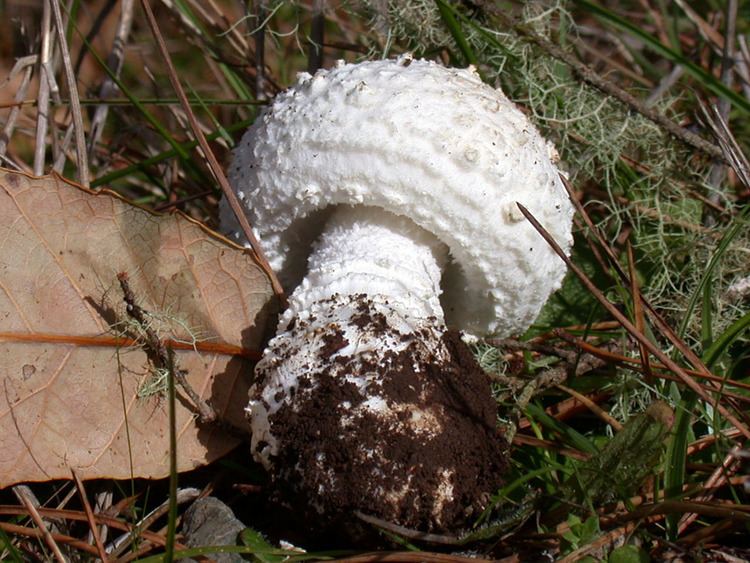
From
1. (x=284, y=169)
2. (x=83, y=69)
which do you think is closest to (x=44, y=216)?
(x=284, y=169)

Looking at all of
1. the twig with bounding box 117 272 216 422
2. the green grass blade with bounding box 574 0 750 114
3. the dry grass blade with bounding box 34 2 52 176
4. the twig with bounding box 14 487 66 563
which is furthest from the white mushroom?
the green grass blade with bounding box 574 0 750 114

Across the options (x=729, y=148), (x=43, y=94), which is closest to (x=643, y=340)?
(x=729, y=148)

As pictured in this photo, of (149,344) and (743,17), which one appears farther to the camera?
(743,17)

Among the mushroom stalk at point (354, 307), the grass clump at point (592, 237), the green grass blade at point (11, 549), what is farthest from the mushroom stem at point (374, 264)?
the green grass blade at point (11, 549)

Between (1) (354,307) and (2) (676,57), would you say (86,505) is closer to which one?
(1) (354,307)

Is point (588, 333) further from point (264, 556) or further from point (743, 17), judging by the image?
point (743, 17)

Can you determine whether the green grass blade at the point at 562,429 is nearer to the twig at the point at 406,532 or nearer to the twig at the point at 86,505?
the twig at the point at 406,532

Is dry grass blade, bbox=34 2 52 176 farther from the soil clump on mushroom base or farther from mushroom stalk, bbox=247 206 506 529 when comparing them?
the soil clump on mushroom base
